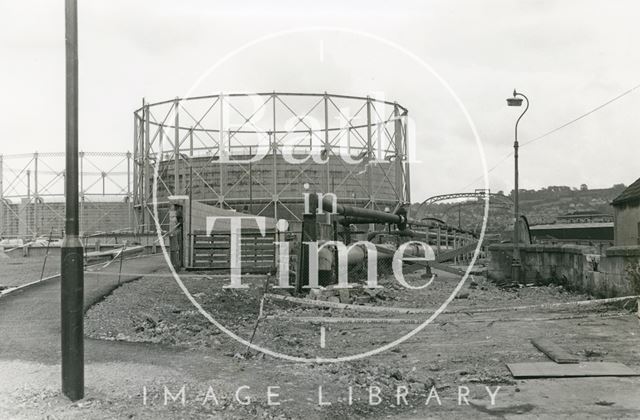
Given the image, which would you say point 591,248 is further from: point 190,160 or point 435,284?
point 190,160

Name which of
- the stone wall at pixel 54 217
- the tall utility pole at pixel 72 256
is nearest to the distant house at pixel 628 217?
the tall utility pole at pixel 72 256

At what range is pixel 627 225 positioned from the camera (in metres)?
27.5

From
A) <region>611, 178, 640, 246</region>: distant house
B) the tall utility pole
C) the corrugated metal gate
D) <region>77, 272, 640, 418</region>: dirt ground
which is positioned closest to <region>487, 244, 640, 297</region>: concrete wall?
<region>77, 272, 640, 418</region>: dirt ground

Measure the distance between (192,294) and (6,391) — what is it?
7.12 metres

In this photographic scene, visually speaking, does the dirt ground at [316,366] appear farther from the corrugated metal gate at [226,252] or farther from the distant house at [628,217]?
the distant house at [628,217]

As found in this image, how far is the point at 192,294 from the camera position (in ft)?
42.9

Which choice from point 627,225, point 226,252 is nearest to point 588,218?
point 627,225

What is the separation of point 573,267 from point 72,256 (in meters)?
13.9

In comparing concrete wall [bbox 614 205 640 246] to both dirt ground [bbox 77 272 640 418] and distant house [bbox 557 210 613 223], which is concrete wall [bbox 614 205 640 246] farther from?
distant house [bbox 557 210 613 223]

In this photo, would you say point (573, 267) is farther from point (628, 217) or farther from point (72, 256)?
point (72, 256)

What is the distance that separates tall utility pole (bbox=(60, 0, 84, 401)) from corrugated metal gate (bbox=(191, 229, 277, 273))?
11.7 meters

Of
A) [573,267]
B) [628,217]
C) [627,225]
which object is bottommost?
[573,267]

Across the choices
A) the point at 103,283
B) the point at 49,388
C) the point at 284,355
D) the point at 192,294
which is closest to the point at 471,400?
the point at 284,355

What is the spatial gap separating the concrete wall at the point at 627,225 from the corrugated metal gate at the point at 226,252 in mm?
15597
